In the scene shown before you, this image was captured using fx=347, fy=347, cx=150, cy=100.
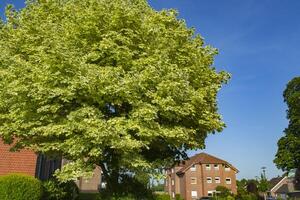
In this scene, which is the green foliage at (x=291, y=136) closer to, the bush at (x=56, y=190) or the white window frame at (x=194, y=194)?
the white window frame at (x=194, y=194)

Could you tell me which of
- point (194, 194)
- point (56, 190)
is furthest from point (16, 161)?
point (194, 194)

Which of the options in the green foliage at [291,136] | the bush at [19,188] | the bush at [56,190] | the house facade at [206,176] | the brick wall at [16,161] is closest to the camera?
the bush at [19,188]

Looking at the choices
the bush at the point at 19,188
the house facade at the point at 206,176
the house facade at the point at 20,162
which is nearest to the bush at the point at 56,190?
the house facade at the point at 20,162

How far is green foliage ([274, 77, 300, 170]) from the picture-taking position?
49094 millimetres

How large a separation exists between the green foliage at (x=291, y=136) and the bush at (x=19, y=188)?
39.8m

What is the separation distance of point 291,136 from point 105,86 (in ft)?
144

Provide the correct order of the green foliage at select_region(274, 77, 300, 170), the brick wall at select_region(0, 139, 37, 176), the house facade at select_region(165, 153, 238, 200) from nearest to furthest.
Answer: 1. the brick wall at select_region(0, 139, 37, 176)
2. the green foliage at select_region(274, 77, 300, 170)
3. the house facade at select_region(165, 153, 238, 200)

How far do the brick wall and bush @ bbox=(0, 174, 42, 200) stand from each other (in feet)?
22.0

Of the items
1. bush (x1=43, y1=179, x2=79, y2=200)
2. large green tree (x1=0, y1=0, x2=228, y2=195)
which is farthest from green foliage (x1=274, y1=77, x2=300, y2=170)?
large green tree (x1=0, y1=0, x2=228, y2=195)

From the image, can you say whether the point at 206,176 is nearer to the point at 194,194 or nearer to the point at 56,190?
the point at 194,194

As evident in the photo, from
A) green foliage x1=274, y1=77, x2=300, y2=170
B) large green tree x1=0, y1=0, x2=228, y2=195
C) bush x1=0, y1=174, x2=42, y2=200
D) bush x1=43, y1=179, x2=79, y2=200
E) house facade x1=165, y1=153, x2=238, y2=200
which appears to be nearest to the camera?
large green tree x1=0, y1=0, x2=228, y2=195

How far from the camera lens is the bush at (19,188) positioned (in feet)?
55.6

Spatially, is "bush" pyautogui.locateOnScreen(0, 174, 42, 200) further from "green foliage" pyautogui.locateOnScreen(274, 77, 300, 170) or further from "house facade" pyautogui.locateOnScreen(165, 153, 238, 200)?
"house facade" pyautogui.locateOnScreen(165, 153, 238, 200)

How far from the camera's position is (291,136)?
5088cm
